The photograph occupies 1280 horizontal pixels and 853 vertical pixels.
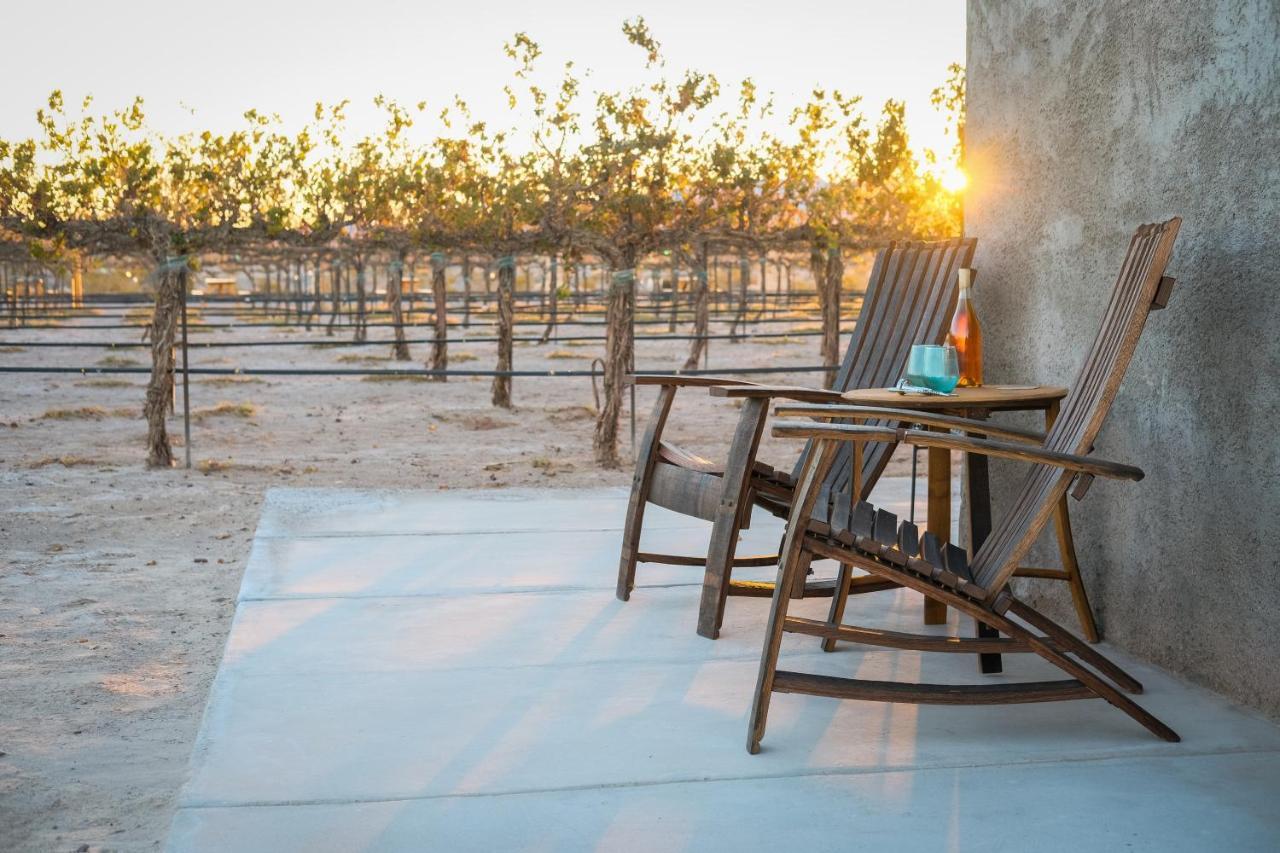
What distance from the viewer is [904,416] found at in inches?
92.9

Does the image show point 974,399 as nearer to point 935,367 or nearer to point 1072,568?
point 935,367

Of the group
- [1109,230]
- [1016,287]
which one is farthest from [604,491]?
[1109,230]

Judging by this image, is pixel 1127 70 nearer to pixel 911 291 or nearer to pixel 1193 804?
pixel 911 291

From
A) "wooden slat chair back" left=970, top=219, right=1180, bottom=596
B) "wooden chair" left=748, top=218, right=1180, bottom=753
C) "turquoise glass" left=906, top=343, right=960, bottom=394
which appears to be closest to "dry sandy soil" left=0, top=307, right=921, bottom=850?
"wooden chair" left=748, top=218, right=1180, bottom=753

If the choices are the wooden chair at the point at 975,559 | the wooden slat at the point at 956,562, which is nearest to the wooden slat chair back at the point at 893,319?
the wooden slat at the point at 956,562

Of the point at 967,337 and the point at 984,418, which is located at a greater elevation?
the point at 967,337

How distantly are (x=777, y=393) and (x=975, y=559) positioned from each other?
0.82 m

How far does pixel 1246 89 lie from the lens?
2398 millimetres

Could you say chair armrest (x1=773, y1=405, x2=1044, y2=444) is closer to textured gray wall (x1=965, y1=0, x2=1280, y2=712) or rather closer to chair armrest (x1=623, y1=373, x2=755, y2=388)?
textured gray wall (x1=965, y1=0, x2=1280, y2=712)

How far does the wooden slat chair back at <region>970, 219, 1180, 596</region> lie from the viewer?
2.20m

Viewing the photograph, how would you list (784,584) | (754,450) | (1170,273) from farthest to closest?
1. (754,450)
2. (1170,273)
3. (784,584)

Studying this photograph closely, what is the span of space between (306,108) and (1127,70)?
824 centimetres

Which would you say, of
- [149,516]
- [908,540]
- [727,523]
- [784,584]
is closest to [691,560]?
[727,523]

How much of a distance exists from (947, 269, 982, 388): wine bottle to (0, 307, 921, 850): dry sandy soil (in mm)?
2008
